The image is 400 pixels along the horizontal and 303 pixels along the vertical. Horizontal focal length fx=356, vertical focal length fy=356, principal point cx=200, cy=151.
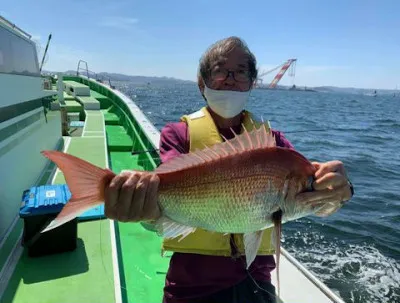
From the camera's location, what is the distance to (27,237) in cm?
354

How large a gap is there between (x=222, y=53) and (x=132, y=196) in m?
1.16

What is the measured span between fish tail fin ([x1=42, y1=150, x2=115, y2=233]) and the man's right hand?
1.9 inches

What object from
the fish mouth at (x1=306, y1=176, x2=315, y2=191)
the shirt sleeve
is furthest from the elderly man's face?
the fish mouth at (x1=306, y1=176, x2=315, y2=191)

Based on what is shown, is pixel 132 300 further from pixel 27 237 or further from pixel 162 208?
pixel 162 208

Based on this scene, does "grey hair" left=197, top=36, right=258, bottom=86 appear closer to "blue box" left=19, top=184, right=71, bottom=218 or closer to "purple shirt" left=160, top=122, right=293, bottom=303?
"purple shirt" left=160, top=122, right=293, bottom=303

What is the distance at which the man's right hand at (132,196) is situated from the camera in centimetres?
175

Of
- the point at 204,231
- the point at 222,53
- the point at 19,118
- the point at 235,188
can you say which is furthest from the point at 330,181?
the point at 19,118

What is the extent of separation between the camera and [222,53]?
7.75 feet

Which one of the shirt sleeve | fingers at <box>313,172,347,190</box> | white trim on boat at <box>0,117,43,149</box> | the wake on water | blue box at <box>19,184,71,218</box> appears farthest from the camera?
the wake on water

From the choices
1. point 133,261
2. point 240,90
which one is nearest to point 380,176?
point 133,261

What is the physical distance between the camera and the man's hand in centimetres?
185

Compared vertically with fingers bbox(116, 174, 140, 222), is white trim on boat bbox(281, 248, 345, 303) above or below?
below

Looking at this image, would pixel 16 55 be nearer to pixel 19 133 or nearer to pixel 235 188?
pixel 19 133

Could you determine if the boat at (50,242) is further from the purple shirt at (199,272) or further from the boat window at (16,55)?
the purple shirt at (199,272)
